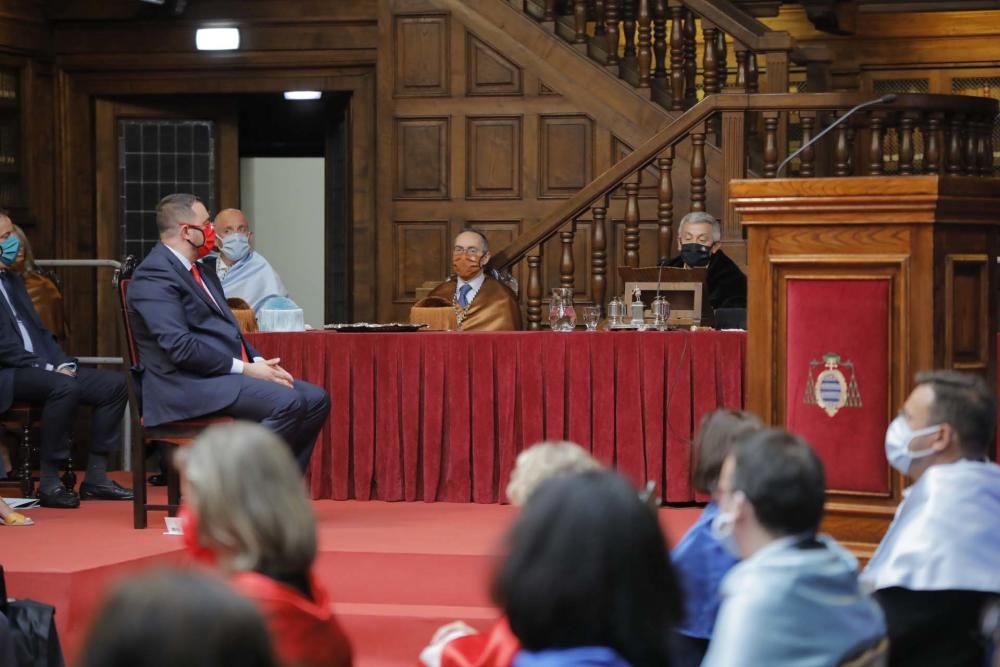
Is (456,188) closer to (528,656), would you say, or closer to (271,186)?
(271,186)

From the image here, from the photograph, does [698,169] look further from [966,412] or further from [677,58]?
[966,412]

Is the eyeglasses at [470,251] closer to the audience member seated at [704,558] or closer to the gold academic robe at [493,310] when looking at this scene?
the gold academic robe at [493,310]

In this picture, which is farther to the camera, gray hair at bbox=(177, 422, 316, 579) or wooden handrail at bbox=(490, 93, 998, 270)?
wooden handrail at bbox=(490, 93, 998, 270)

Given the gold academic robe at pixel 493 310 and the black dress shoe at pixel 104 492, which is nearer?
the black dress shoe at pixel 104 492

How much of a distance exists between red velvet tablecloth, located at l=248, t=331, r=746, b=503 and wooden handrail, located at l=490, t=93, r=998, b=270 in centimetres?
168

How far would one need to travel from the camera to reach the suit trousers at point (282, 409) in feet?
18.4

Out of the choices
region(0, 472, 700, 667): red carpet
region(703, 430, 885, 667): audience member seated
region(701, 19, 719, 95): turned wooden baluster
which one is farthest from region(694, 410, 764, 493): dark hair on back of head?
region(701, 19, 719, 95): turned wooden baluster

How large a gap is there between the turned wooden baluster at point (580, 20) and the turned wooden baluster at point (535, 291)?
6.15 ft

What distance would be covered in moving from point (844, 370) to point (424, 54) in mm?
5590

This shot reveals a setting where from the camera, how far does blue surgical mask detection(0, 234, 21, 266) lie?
660cm

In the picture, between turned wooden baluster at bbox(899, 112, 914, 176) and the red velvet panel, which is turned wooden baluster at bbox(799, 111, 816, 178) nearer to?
turned wooden baluster at bbox(899, 112, 914, 176)

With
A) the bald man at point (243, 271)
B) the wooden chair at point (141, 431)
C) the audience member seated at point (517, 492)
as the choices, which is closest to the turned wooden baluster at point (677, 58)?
the bald man at point (243, 271)

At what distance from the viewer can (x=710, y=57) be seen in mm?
8617

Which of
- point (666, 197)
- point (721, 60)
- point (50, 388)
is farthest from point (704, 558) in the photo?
point (721, 60)
